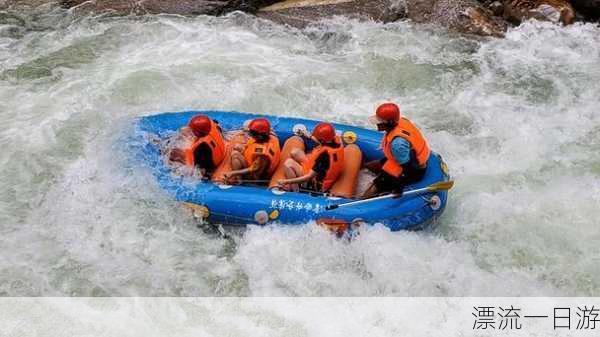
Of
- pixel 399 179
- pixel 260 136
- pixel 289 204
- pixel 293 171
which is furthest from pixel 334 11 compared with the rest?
pixel 289 204

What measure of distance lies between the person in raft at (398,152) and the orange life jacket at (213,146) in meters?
1.50

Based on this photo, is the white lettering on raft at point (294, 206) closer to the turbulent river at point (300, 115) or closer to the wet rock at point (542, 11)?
the turbulent river at point (300, 115)

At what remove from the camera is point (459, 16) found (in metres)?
9.98

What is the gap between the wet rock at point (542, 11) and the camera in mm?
9719

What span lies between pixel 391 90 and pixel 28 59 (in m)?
5.34

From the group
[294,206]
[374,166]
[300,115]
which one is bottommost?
[300,115]

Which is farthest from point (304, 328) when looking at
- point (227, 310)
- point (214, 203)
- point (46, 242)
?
point (46, 242)

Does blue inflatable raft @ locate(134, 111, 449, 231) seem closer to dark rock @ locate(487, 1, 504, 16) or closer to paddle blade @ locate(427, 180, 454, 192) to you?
paddle blade @ locate(427, 180, 454, 192)

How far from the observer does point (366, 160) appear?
629cm

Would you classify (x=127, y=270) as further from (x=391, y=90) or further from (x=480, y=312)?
(x=391, y=90)

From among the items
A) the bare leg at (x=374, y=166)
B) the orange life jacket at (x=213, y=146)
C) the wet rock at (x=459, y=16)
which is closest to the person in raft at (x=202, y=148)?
the orange life jacket at (x=213, y=146)

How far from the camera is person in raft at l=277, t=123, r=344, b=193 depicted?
574 cm

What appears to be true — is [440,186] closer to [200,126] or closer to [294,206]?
[294,206]

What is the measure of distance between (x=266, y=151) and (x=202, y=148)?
0.60m
